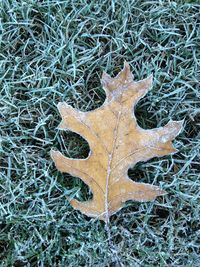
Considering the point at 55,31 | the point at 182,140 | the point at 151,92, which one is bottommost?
the point at 182,140

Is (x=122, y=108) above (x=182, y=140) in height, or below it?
above

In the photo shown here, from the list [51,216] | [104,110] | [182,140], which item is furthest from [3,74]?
[182,140]

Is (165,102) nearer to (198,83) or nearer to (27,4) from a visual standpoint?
(198,83)
